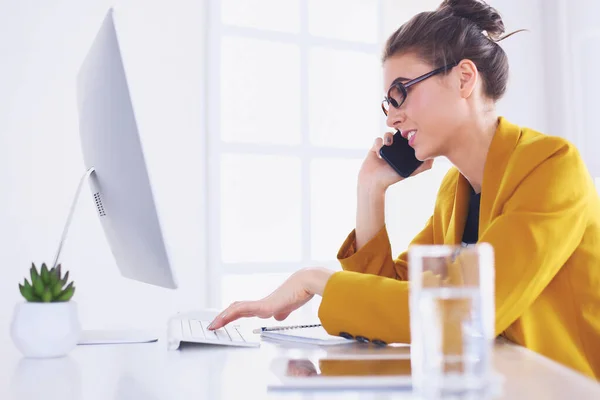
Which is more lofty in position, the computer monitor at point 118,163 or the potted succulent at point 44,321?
the computer monitor at point 118,163

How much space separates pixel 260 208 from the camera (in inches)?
125

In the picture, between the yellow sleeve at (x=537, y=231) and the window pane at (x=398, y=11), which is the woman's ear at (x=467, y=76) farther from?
the window pane at (x=398, y=11)

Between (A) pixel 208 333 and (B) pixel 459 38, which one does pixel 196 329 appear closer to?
(A) pixel 208 333

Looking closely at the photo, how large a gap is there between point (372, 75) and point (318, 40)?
0.37 meters

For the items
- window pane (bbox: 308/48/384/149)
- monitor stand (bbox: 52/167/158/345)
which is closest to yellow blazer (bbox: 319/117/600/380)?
monitor stand (bbox: 52/167/158/345)

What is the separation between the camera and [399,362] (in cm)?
88

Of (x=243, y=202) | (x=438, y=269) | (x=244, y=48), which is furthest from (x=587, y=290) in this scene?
(x=244, y=48)

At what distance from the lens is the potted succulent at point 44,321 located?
1.03 m

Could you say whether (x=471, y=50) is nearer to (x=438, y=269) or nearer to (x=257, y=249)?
(x=438, y=269)

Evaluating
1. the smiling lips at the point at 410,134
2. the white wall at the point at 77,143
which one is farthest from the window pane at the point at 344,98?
the smiling lips at the point at 410,134

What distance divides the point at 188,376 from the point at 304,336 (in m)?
0.37

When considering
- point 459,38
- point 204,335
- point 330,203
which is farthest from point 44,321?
point 330,203

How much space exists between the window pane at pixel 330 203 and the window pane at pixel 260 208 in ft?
0.35

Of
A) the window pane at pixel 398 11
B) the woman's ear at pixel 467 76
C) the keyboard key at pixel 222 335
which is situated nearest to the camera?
the keyboard key at pixel 222 335
